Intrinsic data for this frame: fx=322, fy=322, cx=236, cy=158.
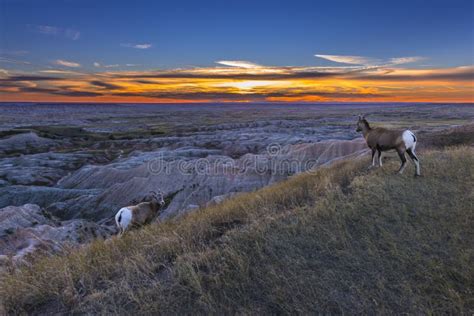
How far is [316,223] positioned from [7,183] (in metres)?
47.4

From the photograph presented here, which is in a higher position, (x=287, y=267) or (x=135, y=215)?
(x=287, y=267)

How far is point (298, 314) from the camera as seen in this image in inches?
158

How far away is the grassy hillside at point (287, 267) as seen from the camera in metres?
4.23

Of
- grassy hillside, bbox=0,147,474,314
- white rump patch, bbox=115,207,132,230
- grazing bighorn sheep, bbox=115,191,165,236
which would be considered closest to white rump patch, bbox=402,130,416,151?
grassy hillside, bbox=0,147,474,314

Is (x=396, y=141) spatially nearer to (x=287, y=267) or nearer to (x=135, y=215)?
(x=287, y=267)

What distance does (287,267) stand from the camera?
4918 mm

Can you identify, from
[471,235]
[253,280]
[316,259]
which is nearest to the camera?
[253,280]

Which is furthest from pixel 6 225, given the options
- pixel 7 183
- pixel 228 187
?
pixel 7 183

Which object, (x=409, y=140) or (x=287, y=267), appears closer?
(x=287, y=267)

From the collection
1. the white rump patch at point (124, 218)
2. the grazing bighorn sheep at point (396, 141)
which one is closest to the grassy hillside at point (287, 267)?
the grazing bighorn sheep at point (396, 141)

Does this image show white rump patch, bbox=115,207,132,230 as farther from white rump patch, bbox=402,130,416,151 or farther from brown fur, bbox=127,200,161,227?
white rump patch, bbox=402,130,416,151

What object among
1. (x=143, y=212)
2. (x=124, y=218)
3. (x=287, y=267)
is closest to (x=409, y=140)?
(x=287, y=267)

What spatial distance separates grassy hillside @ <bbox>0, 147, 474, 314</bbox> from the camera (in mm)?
4230

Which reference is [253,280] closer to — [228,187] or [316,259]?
[316,259]
